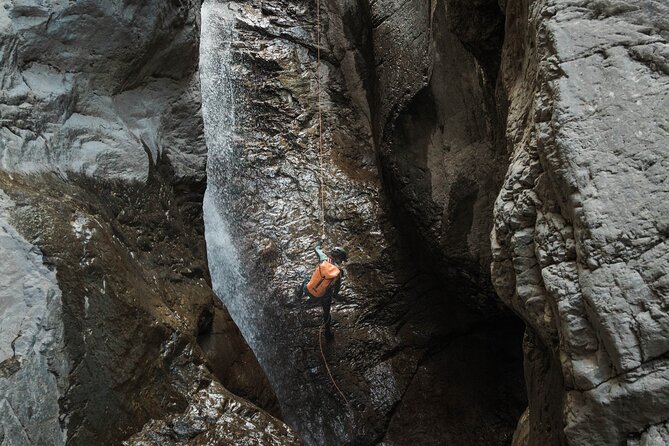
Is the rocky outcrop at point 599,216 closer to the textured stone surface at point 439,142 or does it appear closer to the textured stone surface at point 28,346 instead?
the textured stone surface at point 439,142

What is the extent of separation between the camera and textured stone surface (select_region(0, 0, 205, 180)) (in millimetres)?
4895

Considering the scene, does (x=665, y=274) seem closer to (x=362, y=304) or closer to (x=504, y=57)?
(x=504, y=57)

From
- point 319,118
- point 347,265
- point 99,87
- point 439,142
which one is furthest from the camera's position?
point 319,118

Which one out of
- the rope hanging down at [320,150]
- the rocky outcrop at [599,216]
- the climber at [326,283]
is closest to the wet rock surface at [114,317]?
the climber at [326,283]

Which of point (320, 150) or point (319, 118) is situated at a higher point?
point (319, 118)

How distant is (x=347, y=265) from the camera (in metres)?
7.56

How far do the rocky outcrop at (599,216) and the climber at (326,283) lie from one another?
302 centimetres

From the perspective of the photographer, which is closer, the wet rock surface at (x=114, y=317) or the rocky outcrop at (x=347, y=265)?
the wet rock surface at (x=114, y=317)

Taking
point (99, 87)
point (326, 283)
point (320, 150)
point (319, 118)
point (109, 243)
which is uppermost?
point (99, 87)

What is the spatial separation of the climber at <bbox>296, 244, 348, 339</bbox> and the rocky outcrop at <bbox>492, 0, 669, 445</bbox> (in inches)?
119

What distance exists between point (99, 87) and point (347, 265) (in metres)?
3.52

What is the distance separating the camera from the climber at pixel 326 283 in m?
6.39

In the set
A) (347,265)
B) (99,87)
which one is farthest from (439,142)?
(99,87)

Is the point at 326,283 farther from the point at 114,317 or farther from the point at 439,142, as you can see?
the point at 114,317
